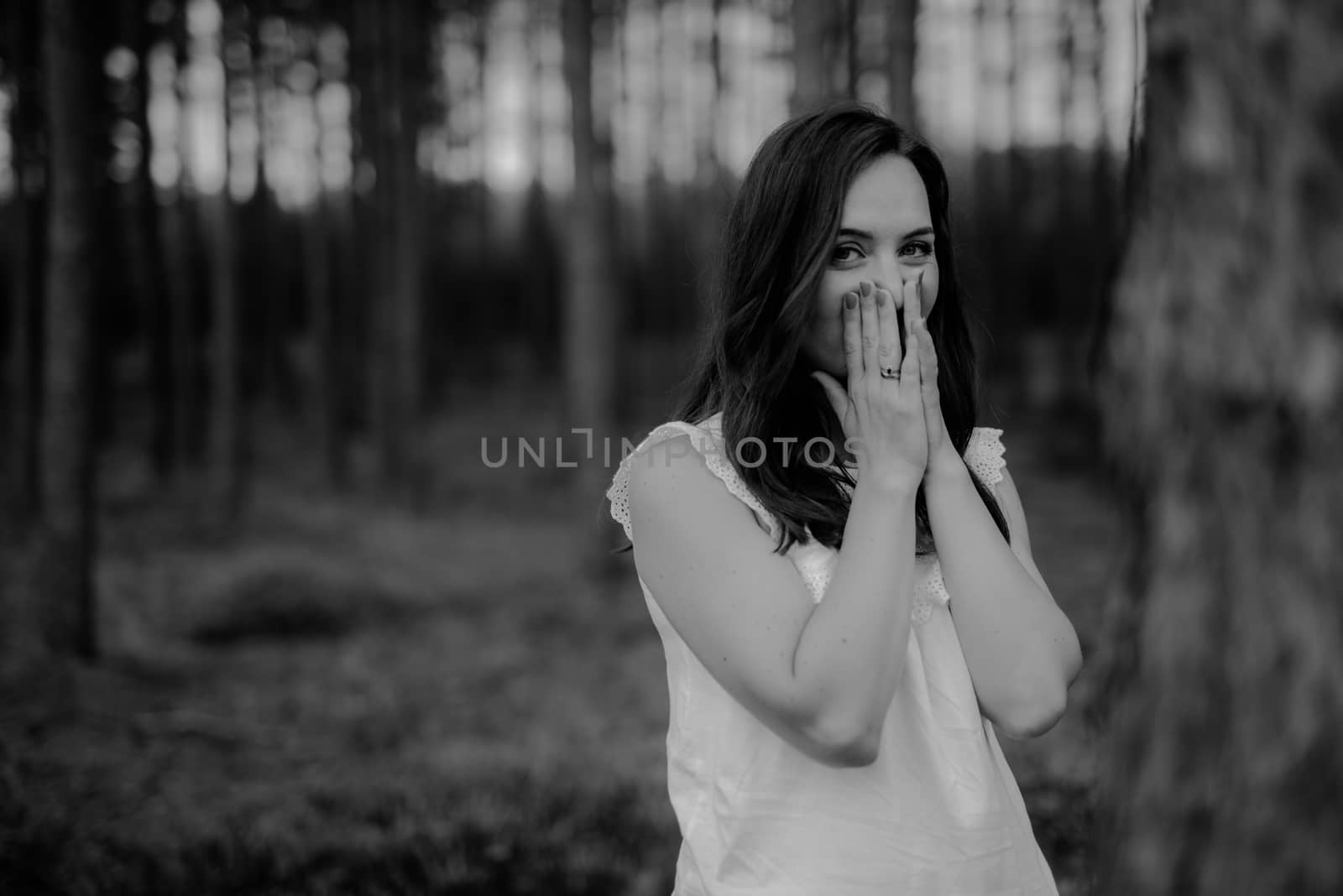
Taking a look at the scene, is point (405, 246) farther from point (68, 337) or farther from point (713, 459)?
point (713, 459)

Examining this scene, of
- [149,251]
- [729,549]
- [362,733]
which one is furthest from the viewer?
[149,251]

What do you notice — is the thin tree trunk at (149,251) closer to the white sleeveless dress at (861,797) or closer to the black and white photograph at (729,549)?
the black and white photograph at (729,549)

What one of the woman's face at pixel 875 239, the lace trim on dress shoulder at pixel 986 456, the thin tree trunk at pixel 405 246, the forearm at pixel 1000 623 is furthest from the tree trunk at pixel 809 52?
the thin tree trunk at pixel 405 246

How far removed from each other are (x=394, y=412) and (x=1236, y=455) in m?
14.6

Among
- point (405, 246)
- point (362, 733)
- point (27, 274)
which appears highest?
point (405, 246)

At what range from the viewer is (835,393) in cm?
193

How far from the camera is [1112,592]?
60.0 inches

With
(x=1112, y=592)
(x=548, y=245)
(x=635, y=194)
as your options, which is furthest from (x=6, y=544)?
(x=635, y=194)

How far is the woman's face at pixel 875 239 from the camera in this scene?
1841mm

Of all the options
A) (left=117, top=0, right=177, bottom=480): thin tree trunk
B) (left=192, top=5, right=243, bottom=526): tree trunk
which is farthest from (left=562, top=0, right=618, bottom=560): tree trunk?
(left=117, top=0, right=177, bottom=480): thin tree trunk

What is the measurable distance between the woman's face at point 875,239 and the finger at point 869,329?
0.09 ft

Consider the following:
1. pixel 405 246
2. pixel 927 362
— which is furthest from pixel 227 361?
pixel 927 362

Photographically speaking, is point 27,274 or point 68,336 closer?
point 68,336

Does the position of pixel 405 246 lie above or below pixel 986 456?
above
